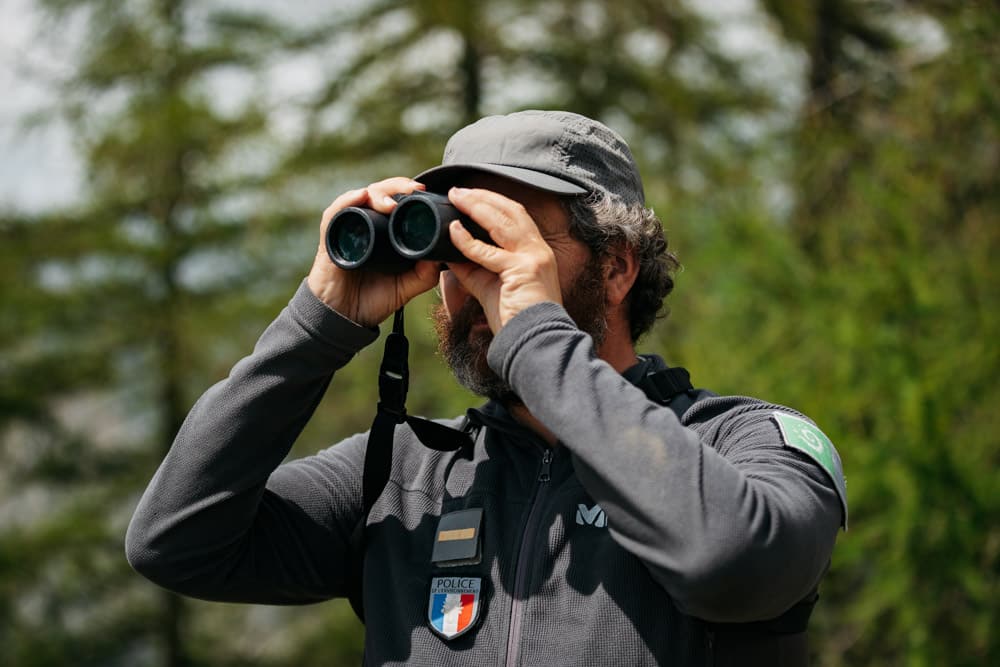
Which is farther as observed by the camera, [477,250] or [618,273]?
[618,273]

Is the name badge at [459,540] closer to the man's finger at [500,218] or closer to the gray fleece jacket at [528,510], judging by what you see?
the gray fleece jacket at [528,510]

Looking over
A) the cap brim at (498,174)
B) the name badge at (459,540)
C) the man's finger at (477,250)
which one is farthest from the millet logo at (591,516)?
the cap brim at (498,174)

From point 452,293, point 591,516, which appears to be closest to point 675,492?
point 591,516

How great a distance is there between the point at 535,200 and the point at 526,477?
439mm

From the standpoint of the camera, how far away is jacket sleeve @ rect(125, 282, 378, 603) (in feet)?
5.35

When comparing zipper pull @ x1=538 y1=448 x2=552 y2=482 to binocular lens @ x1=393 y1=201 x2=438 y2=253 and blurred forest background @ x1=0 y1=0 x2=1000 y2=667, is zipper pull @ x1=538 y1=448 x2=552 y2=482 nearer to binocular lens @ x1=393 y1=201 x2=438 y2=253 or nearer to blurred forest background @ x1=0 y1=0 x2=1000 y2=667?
binocular lens @ x1=393 y1=201 x2=438 y2=253

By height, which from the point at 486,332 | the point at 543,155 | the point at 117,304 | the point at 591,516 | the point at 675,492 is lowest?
the point at 117,304

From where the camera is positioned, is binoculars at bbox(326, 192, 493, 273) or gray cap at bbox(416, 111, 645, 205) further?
gray cap at bbox(416, 111, 645, 205)

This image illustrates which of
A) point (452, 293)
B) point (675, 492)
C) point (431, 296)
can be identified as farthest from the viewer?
point (431, 296)

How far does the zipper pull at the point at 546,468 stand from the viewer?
1662mm

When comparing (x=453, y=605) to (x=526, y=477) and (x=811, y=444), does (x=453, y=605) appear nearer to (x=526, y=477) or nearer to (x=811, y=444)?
(x=526, y=477)

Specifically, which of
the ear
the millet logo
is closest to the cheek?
the ear

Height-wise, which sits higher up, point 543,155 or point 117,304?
point 543,155

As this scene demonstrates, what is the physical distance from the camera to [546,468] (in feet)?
5.49
